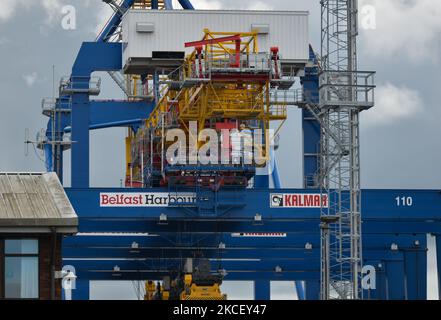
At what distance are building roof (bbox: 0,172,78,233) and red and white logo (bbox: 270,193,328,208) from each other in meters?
25.1

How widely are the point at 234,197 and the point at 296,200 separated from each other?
2965 mm

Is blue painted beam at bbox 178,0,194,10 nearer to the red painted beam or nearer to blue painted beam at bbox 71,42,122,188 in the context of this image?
blue painted beam at bbox 71,42,122,188

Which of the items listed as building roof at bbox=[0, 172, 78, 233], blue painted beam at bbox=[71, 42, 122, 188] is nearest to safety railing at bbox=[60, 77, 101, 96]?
blue painted beam at bbox=[71, 42, 122, 188]

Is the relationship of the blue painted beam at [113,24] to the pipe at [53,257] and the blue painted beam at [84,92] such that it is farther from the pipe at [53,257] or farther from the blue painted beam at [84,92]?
the pipe at [53,257]

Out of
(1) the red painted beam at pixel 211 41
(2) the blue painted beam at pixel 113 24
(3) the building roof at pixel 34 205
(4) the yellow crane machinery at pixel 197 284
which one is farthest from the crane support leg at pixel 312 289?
(3) the building roof at pixel 34 205

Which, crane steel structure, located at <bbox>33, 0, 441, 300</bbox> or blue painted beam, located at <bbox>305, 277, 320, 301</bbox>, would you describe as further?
blue painted beam, located at <bbox>305, 277, 320, 301</bbox>

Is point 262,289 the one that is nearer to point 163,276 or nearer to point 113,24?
point 163,276

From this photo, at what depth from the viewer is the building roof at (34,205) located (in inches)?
1502

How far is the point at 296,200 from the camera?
219ft

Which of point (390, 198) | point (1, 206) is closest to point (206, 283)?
point (390, 198)

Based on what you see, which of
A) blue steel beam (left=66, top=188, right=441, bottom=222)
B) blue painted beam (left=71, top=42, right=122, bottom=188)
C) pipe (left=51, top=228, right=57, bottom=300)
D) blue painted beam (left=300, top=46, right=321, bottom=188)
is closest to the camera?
pipe (left=51, top=228, right=57, bottom=300)

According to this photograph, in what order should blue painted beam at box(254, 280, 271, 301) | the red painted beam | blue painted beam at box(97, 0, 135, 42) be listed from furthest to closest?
blue painted beam at box(254, 280, 271, 301) < blue painted beam at box(97, 0, 135, 42) < the red painted beam

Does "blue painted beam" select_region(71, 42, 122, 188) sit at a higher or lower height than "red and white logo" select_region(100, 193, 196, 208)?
higher

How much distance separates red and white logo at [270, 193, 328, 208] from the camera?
2623 inches
